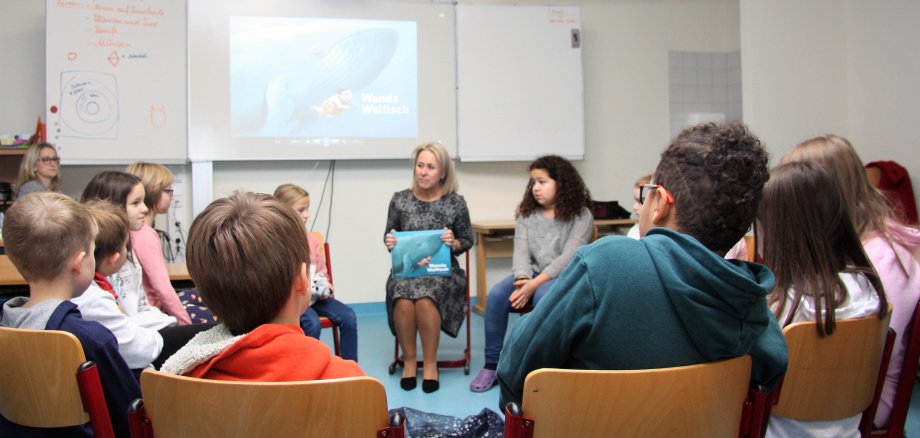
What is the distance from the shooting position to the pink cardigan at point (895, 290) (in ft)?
5.22

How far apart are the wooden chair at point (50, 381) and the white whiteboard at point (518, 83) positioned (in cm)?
360

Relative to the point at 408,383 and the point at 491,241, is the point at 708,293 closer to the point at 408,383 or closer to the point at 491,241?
the point at 408,383

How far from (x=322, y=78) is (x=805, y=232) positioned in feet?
12.1

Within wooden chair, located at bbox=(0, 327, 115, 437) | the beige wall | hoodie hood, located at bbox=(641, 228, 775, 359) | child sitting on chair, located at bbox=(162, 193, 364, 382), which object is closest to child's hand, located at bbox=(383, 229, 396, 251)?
wooden chair, located at bbox=(0, 327, 115, 437)

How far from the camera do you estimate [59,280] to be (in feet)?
5.08

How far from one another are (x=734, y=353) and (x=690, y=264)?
0.18 metres

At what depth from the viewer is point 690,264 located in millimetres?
907

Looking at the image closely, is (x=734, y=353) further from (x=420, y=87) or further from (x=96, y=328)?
(x=420, y=87)

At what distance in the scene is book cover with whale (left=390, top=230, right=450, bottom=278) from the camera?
124 inches

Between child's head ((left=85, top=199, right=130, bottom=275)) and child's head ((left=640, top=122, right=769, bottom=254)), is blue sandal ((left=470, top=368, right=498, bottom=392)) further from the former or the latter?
child's head ((left=640, top=122, right=769, bottom=254))

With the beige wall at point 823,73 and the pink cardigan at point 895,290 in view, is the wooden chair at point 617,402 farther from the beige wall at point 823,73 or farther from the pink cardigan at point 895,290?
the beige wall at point 823,73

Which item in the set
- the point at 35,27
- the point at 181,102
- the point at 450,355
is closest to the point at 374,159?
the point at 181,102

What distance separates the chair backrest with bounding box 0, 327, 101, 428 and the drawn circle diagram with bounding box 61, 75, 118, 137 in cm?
328

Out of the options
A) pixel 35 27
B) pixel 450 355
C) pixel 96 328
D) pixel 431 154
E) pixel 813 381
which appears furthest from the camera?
pixel 35 27
